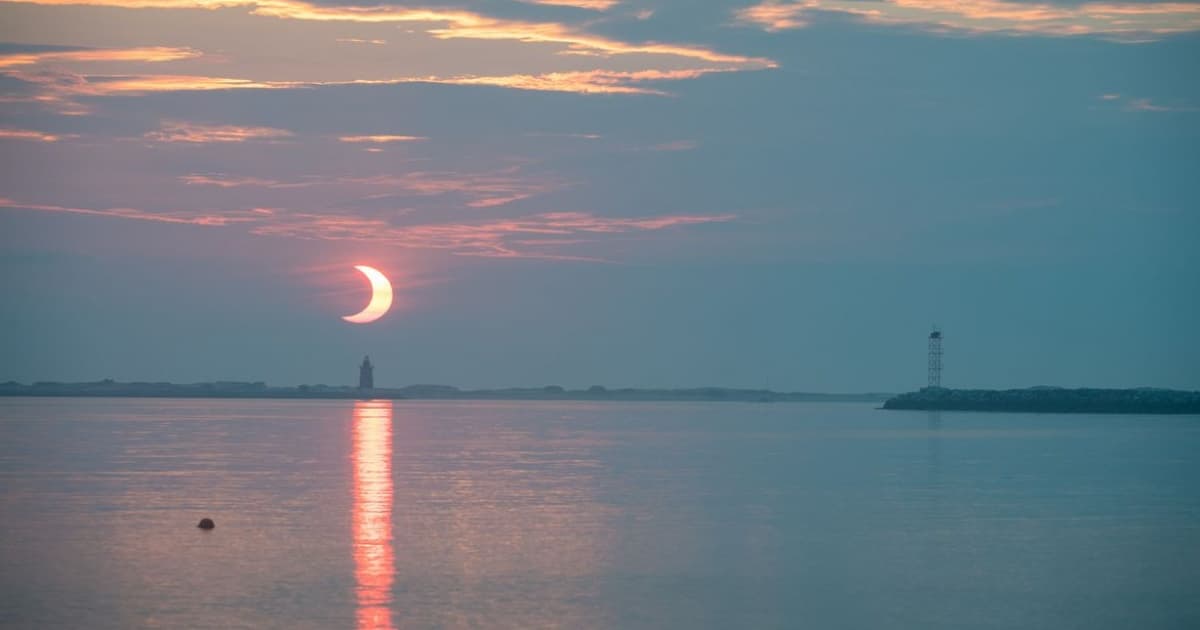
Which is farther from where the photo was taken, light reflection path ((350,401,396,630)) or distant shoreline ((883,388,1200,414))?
distant shoreline ((883,388,1200,414))

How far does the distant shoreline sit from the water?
10707 centimetres

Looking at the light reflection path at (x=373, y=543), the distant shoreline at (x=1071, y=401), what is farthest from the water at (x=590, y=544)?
the distant shoreline at (x=1071, y=401)

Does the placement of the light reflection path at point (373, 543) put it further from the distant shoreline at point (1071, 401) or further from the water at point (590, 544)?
the distant shoreline at point (1071, 401)

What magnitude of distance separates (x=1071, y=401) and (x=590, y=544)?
145 meters

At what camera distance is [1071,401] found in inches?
6501

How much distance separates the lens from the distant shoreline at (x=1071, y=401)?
160000 millimetres

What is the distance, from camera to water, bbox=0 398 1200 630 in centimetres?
2317

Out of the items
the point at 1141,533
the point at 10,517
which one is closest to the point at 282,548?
the point at 10,517

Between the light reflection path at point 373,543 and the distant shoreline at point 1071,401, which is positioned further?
the distant shoreline at point 1071,401

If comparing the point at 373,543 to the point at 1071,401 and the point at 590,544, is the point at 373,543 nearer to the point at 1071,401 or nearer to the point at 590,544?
the point at 590,544

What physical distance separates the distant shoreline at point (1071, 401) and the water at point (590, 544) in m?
107

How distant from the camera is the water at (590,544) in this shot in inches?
912

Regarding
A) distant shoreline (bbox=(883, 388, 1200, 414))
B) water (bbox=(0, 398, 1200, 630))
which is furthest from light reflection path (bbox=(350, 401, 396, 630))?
distant shoreline (bbox=(883, 388, 1200, 414))

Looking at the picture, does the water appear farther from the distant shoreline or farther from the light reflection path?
the distant shoreline
